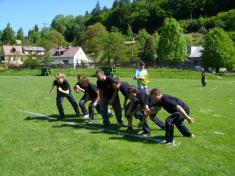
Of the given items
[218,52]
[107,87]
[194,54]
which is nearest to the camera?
[107,87]

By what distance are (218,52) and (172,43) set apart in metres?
17.4

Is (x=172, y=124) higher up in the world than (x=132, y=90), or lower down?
lower down

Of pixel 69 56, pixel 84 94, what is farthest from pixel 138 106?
pixel 69 56

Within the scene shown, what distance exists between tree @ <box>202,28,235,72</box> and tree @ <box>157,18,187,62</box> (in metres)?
12.7

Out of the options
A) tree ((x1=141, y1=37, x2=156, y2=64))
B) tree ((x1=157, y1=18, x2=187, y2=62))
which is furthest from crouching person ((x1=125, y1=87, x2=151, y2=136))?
tree ((x1=141, y1=37, x2=156, y2=64))

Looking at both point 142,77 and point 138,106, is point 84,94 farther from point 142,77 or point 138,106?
point 138,106

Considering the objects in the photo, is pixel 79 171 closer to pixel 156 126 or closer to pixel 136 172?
pixel 136 172

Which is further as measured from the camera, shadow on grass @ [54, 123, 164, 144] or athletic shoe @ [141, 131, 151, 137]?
athletic shoe @ [141, 131, 151, 137]

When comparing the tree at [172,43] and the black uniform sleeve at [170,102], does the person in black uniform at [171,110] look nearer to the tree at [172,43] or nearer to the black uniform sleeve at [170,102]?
the black uniform sleeve at [170,102]

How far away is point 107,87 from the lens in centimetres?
1407

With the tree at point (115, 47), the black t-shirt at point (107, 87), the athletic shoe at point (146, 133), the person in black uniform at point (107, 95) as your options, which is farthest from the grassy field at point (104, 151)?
the tree at point (115, 47)

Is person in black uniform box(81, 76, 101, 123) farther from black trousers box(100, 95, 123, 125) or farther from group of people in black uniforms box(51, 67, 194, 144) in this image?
black trousers box(100, 95, 123, 125)

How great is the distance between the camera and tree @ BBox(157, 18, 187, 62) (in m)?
102

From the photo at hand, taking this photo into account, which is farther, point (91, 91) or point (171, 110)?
point (91, 91)
